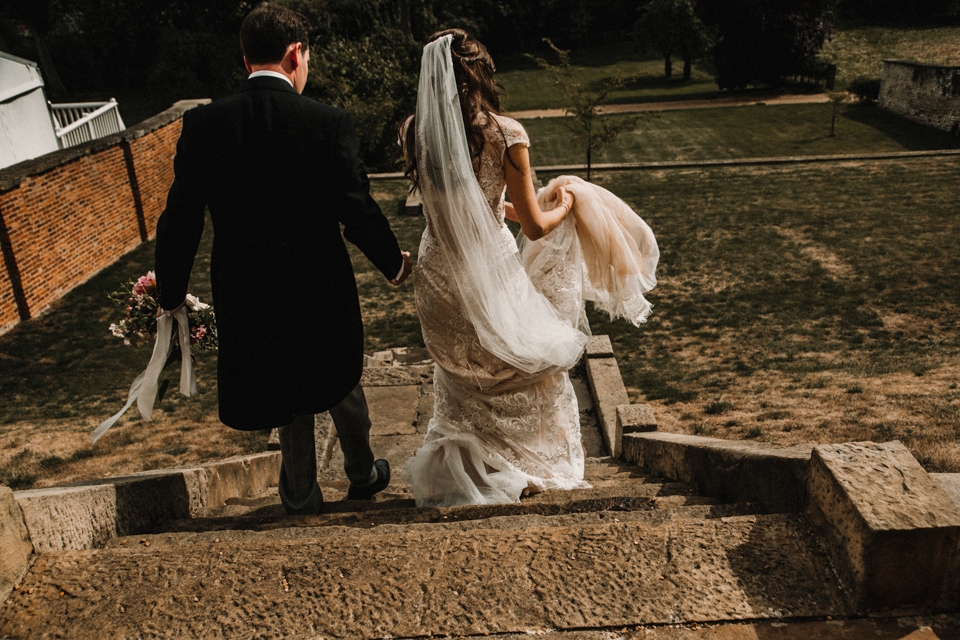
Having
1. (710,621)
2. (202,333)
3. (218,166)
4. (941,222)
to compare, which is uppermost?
(218,166)

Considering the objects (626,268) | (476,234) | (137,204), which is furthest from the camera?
(137,204)

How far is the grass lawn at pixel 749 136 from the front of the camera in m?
19.3

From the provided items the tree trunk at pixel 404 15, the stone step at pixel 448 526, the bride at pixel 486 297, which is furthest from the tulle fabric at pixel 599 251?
the tree trunk at pixel 404 15

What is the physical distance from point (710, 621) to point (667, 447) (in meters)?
1.87

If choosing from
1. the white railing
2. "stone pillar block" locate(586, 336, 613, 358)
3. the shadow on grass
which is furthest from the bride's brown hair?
the shadow on grass

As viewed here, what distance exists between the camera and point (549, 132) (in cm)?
2284

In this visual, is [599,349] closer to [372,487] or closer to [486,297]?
[486,297]

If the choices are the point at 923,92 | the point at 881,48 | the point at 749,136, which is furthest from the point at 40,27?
the point at 881,48

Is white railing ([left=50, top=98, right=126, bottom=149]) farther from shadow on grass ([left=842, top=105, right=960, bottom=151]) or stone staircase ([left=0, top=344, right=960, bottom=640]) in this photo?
shadow on grass ([left=842, top=105, right=960, bottom=151])

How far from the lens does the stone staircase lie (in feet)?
6.11

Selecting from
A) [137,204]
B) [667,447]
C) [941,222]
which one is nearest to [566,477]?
[667,447]

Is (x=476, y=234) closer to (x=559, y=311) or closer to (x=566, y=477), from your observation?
(x=559, y=311)

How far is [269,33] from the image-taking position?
8.70 feet

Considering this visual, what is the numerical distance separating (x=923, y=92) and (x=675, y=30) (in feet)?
41.2
